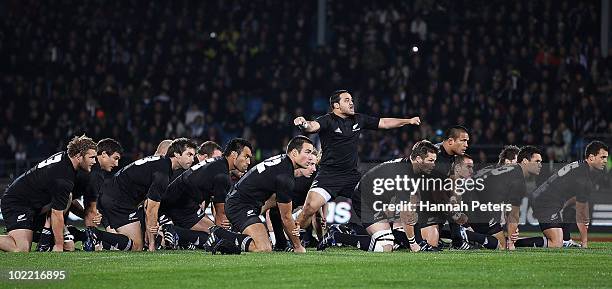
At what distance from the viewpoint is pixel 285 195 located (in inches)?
616

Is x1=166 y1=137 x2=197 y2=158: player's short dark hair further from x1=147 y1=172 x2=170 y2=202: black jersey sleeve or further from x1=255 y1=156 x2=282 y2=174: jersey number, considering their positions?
x1=255 y1=156 x2=282 y2=174: jersey number

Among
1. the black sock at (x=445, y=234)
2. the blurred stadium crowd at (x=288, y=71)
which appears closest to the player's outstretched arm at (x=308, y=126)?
the black sock at (x=445, y=234)

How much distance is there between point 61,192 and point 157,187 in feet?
4.41

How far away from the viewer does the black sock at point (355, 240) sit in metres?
17.0

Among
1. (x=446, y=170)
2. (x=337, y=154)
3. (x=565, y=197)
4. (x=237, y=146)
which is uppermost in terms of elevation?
(x=237, y=146)

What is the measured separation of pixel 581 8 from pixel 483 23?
8.09ft

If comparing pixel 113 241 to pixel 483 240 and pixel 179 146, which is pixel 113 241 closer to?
pixel 179 146

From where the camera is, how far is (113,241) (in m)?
17.0

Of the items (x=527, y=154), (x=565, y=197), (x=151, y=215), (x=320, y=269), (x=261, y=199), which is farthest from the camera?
(x=565, y=197)

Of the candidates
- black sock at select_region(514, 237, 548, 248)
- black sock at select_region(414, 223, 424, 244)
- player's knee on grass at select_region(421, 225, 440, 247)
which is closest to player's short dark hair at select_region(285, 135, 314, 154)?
black sock at select_region(414, 223, 424, 244)

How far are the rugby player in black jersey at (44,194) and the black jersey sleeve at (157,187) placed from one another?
0.86 m

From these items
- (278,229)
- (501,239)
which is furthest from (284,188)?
(501,239)

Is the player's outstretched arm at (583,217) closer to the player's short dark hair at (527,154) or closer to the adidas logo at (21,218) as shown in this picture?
the player's short dark hair at (527,154)

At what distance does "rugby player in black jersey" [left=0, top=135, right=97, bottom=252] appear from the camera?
15945mm
